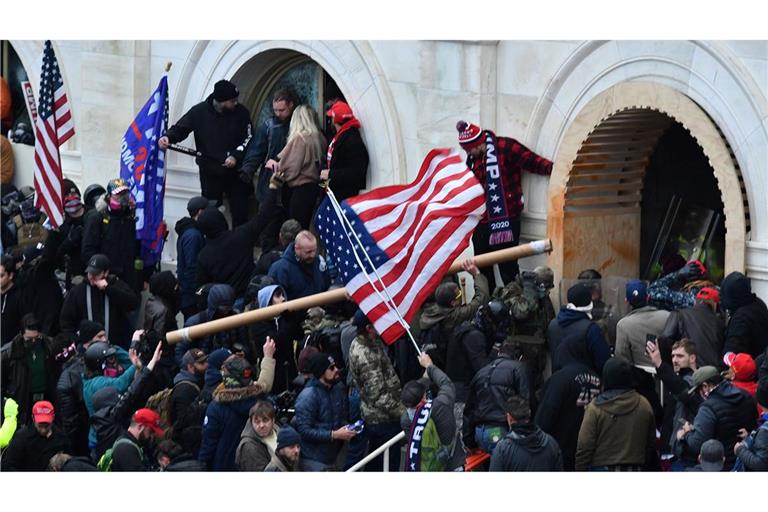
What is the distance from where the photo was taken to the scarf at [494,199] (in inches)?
764

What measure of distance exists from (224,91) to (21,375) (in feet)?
15.0

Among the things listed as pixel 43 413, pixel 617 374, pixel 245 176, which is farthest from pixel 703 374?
pixel 245 176

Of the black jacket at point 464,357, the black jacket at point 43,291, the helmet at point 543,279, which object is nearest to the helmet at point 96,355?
the black jacket at point 464,357

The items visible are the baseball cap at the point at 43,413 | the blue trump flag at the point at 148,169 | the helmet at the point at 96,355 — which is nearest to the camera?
the baseball cap at the point at 43,413

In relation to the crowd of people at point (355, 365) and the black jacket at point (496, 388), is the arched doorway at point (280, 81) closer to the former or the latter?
the crowd of people at point (355, 365)

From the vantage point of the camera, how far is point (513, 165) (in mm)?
19594

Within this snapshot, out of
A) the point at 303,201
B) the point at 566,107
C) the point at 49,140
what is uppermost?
the point at 566,107

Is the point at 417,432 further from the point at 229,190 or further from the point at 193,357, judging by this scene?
the point at 229,190

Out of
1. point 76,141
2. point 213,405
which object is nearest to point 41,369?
point 213,405

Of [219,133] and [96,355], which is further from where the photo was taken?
[219,133]

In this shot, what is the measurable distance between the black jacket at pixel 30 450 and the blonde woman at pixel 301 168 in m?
5.26

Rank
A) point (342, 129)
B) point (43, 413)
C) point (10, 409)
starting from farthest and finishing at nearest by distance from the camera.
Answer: point (342, 129) → point (10, 409) → point (43, 413)

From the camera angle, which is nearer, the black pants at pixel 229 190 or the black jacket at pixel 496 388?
the black jacket at pixel 496 388

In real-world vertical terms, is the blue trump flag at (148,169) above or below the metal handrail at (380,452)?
above
